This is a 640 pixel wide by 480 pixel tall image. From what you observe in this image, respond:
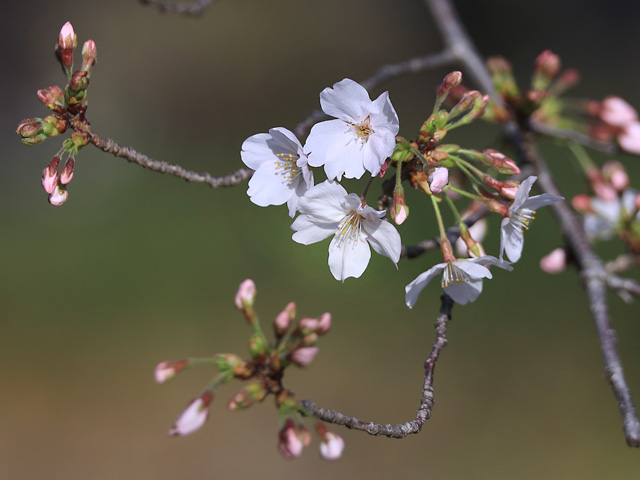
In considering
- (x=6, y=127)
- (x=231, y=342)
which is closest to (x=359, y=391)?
(x=231, y=342)

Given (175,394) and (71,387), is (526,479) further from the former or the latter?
(71,387)

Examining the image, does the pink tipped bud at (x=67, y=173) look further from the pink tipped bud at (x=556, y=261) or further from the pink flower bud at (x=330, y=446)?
the pink tipped bud at (x=556, y=261)

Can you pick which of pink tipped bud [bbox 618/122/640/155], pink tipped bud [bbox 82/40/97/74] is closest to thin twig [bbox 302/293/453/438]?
pink tipped bud [bbox 82/40/97/74]

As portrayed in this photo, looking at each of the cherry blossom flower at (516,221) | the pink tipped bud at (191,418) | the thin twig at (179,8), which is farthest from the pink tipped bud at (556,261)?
the thin twig at (179,8)

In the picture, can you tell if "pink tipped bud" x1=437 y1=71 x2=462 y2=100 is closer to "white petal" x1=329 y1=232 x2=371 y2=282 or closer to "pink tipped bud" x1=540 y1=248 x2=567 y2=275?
"white petal" x1=329 y1=232 x2=371 y2=282

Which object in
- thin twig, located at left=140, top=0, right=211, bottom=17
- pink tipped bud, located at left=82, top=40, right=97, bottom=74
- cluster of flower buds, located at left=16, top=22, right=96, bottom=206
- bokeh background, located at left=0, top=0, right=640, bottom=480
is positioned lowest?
bokeh background, located at left=0, top=0, right=640, bottom=480

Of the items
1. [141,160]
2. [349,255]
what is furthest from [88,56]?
[349,255]
